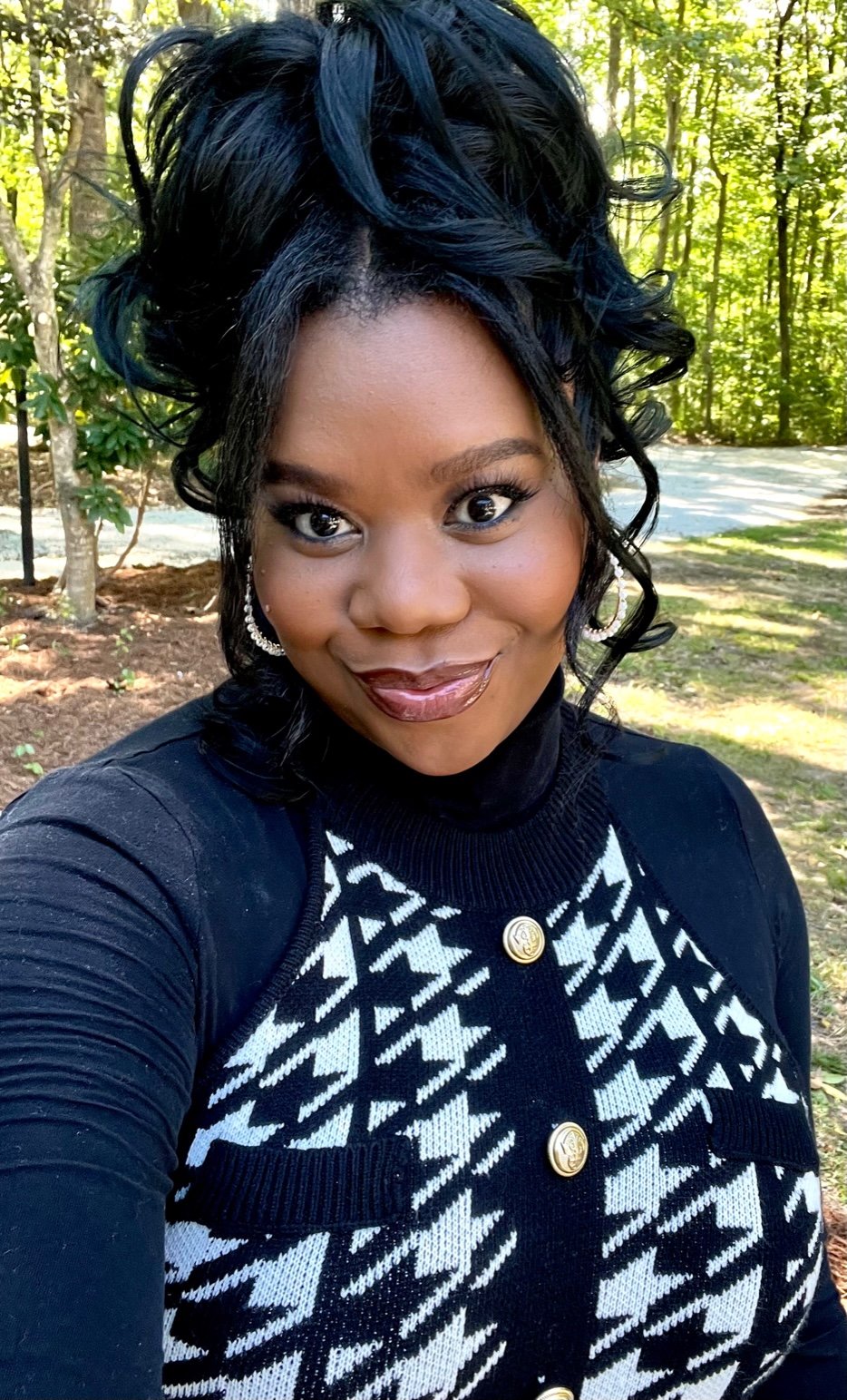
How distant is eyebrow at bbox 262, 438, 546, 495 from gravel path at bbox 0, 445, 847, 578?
838mm

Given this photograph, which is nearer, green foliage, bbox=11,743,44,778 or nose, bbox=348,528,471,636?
nose, bbox=348,528,471,636

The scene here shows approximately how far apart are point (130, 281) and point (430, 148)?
45 cm

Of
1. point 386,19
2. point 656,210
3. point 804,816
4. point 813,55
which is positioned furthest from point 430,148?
point 813,55

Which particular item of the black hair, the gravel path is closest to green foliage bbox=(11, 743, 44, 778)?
the gravel path

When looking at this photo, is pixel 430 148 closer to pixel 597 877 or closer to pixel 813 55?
pixel 597 877

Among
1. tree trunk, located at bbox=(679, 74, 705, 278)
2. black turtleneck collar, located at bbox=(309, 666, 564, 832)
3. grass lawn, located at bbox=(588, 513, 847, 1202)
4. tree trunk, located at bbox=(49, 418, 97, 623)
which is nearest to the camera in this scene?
black turtleneck collar, located at bbox=(309, 666, 564, 832)

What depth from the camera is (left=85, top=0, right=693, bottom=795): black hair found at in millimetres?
1257

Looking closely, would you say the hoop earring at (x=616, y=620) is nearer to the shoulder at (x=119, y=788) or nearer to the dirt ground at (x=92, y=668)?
the shoulder at (x=119, y=788)

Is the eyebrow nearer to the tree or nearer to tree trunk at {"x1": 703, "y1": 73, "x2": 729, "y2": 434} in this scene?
the tree

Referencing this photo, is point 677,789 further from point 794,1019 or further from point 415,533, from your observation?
point 415,533

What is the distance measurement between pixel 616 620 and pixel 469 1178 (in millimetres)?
796

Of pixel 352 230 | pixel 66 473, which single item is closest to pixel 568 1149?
pixel 352 230

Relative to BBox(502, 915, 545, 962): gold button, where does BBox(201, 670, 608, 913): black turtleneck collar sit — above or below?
above

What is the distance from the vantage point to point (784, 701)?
6.29m
